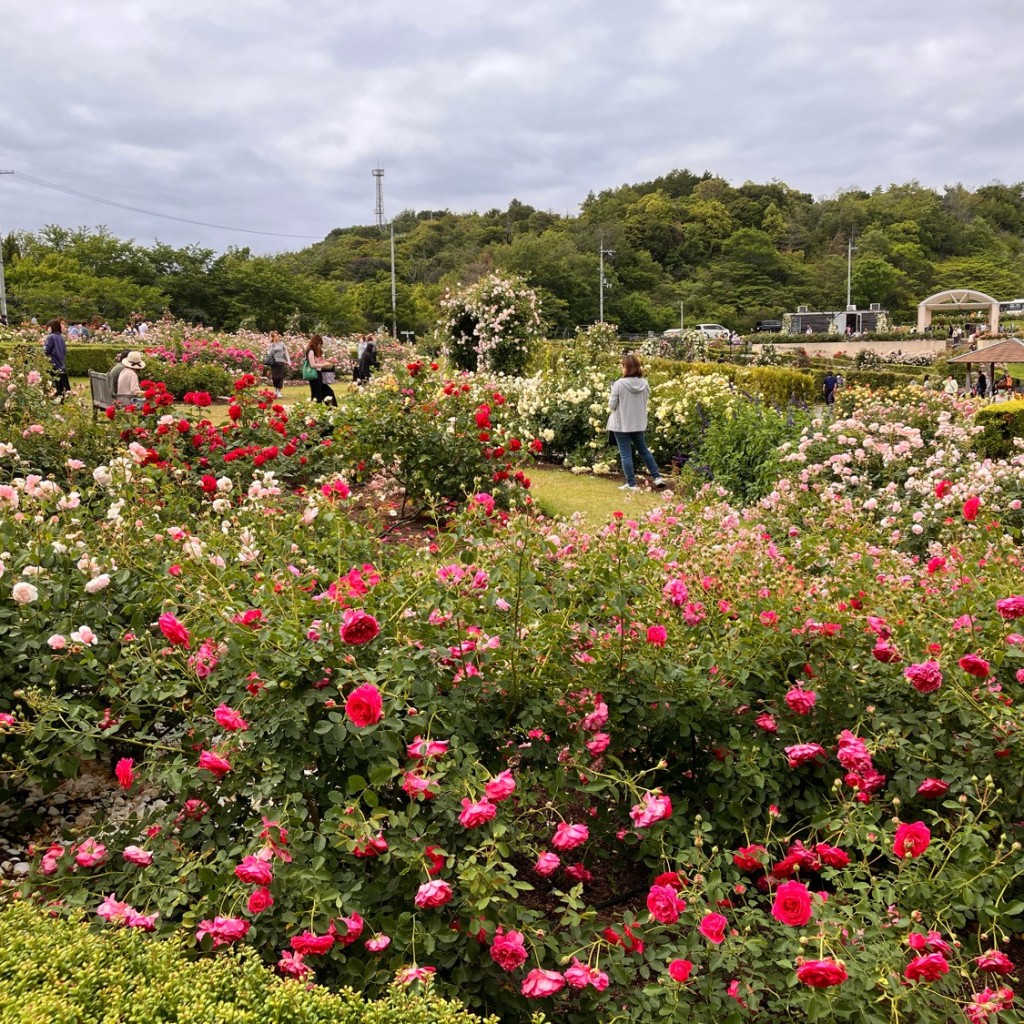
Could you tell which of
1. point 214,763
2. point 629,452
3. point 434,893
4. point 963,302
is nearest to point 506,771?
point 434,893

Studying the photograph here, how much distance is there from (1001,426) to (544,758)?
814 centimetres

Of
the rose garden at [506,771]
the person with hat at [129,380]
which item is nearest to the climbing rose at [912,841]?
the rose garden at [506,771]

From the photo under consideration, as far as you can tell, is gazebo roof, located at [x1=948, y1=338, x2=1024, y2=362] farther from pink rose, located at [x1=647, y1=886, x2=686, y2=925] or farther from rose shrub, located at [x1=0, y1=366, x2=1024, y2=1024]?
pink rose, located at [x1=647, y1=886, x2=686, y2=925]

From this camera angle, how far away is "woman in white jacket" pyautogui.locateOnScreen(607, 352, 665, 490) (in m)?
8.34

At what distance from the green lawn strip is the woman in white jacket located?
19 centimetres

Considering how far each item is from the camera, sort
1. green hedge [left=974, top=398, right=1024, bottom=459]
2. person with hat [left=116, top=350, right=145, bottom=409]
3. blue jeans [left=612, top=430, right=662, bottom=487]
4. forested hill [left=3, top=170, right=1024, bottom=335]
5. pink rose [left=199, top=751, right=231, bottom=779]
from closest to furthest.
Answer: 1. pink rose [left=199, top=751, right=231, bottom=779]
2. person with hat [left=116, top=350, right=145, bottom=409]
3. green hedge [left=974, top=398, right=1024, bottom=459]
4. blue jeans [left=612, top=430, right=662, bottom=487]
5. forested hill [left=3, top=170, right=1024, bottom=335]

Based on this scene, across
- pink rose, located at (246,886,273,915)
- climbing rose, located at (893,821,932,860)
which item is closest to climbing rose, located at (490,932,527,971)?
pink rose, located at (246,886,273,915)

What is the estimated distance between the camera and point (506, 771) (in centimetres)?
187

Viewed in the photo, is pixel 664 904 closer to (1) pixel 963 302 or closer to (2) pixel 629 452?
(2) pixel 629 452

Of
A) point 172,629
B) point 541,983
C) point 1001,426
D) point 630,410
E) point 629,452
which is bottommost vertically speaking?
point 541,983

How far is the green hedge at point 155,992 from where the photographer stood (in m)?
1.39

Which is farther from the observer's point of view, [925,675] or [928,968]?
[925,675]

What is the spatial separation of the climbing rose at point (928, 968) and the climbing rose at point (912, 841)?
0.21 meters

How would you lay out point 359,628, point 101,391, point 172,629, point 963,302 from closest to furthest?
1. point 359,628
2. point 172,629
3. point 101,391
4. point 963,302
